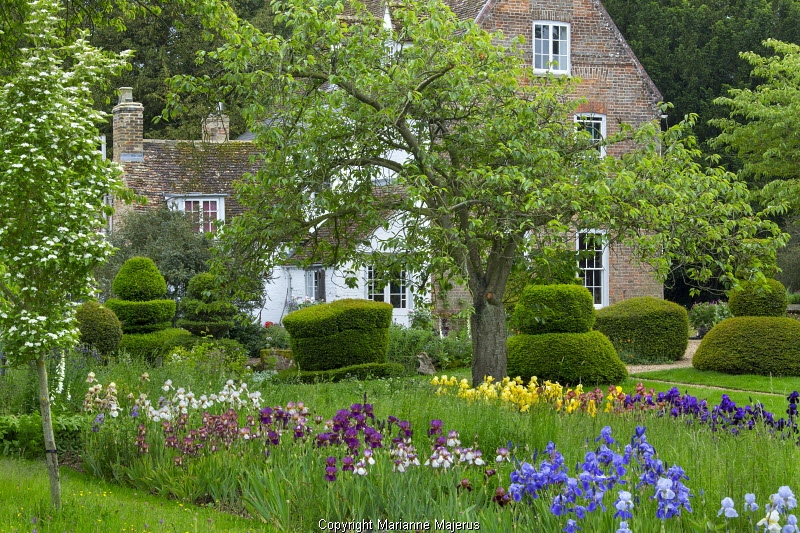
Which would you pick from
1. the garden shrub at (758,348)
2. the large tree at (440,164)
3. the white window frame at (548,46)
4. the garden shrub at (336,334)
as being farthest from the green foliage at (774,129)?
the large tree at (440,164)

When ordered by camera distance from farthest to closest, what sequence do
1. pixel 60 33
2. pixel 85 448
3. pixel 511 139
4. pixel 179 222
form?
1. pixel 179 222
2. pixel 511 139
3. pixel 60 33
4. pixel 85 448

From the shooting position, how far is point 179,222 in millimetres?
24250

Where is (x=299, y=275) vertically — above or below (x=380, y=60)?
below

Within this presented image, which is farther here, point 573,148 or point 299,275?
point 299,275

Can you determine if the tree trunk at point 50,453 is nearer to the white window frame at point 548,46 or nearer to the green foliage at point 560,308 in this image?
the green foliage at point 560,308

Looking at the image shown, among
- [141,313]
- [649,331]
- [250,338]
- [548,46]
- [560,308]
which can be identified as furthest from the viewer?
[548,46]

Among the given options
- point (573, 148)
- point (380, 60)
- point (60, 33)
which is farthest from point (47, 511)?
point (573, 148)

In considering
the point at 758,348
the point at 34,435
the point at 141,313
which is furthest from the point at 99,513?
the point at 141,313

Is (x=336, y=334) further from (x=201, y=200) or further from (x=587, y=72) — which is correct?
(x=201, y=200)

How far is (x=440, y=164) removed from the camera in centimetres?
1134

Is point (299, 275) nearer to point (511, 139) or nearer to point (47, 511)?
point (511, 139)

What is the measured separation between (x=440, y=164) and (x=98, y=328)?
924 cm

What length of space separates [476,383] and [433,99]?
12.5 feet

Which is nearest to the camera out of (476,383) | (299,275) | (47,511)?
(47,511)
